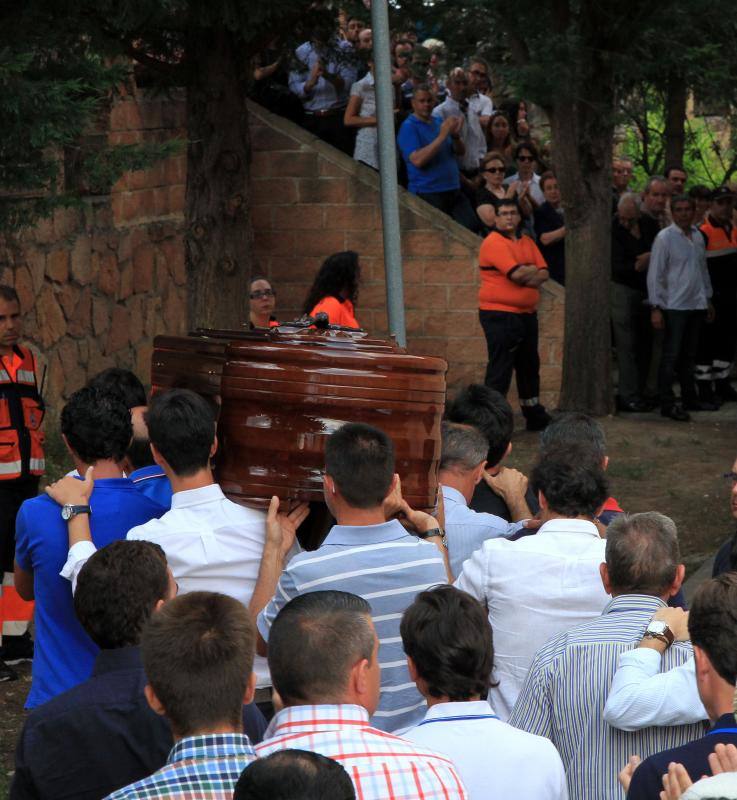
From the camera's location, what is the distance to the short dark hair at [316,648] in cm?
293

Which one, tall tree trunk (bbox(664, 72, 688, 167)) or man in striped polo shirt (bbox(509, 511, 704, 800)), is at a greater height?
tall tree trunk (bbox(664, 72, 688, 167))

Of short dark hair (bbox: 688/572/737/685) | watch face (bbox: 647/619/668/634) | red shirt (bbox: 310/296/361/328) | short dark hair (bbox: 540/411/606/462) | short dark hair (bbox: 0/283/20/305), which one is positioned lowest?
watch face (bbox: 647/619/668/634)

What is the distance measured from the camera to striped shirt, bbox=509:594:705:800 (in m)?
3.47

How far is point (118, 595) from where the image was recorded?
3.29 metres

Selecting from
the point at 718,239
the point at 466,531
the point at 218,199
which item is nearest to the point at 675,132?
the point at 718,239

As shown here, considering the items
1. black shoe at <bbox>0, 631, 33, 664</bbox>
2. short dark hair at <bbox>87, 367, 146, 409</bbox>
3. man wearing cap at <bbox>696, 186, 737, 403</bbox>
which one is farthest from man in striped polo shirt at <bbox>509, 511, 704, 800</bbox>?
man wearing cap at <bbox>696, 186, 737, 403</bbox>

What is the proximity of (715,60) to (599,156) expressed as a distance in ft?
5.04

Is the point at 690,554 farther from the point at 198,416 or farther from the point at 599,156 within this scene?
the point at 198,416

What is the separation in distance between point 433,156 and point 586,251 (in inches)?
83.6

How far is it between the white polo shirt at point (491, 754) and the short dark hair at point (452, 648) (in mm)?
51

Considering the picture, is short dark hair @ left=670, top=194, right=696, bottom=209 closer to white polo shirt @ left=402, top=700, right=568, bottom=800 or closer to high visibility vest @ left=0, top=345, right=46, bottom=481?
high visibility vest @ left=0, top=345, right=46, bottom=481

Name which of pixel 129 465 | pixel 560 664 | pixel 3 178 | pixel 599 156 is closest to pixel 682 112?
pixel 599 156

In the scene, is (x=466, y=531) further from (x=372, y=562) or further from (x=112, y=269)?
(x=112, y=269)

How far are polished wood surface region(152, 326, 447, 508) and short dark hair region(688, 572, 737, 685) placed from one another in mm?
1241
